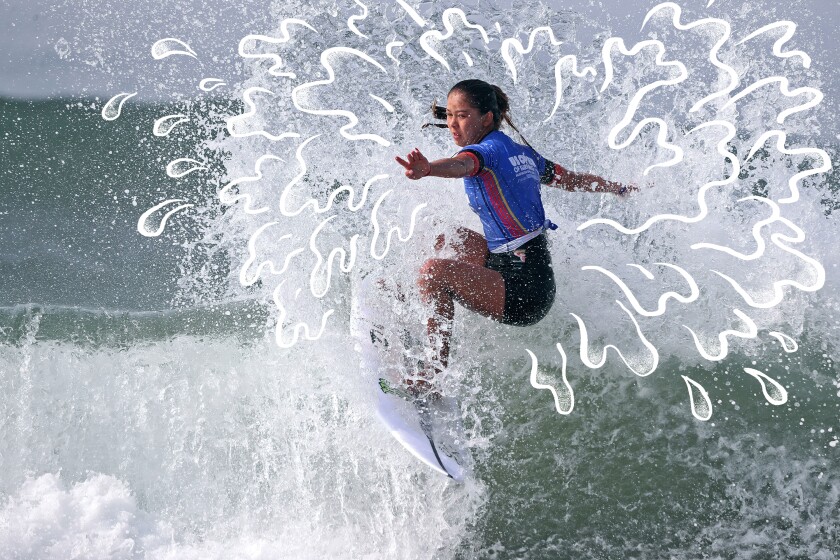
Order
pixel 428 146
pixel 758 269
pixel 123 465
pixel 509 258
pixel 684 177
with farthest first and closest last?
pixel 428 146 → pixel 684 177 → pixel 758 269 → pixel 123 465 → pixel 509 258

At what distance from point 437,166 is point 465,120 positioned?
0.54 meters

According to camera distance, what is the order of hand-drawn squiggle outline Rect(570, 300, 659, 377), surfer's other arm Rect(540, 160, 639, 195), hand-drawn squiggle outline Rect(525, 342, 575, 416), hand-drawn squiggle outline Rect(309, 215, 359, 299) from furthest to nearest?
hand-drawn squiggle outline Rect(309, 215, 359, 299) < hand-drawn squiggle outline Rect(570, 300, 659, 377) < hand-drawn squiggle outline Rect(525, 342, 575, 416) < surfer's other arm Rect(540, 160, 639, 195)

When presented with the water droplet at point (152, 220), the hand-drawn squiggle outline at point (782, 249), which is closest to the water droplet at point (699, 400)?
the hand-drawn squiggle outline at point (782, 249)

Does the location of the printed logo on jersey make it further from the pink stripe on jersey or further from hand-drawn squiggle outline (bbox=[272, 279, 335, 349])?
hand-drawn squiggle outline (bbox=[272, 279, 335, 349])

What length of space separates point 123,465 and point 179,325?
1.33 m

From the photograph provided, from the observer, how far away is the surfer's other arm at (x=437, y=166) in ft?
9.77

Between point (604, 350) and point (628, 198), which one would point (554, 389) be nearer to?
point (604, 350)

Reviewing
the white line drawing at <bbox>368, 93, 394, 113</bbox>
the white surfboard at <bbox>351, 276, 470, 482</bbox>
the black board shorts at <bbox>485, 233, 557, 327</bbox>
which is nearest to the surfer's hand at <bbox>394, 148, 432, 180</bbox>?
the black board shorts at <bbox>485, 233, 557, 327</bbox>

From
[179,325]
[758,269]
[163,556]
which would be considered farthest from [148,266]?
[758,269]

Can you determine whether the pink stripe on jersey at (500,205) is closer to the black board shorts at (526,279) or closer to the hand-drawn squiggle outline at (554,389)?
the black board shorts at (526,279)

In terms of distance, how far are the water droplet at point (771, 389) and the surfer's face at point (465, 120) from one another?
207 cm

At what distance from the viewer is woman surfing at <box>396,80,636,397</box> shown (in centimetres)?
354

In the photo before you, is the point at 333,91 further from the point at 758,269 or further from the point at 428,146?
the point at 758,269

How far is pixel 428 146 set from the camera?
5820 mm
